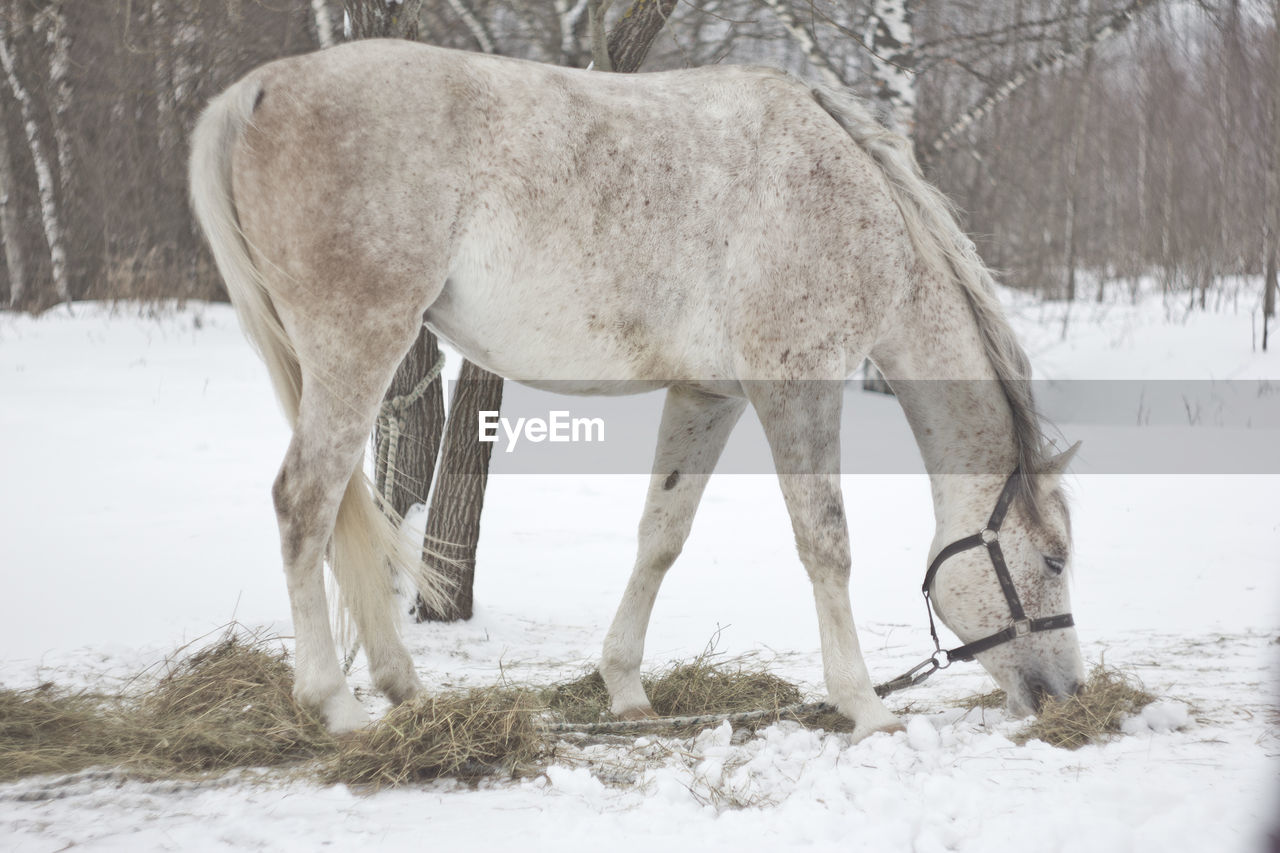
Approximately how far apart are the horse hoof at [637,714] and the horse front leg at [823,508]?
69 cm

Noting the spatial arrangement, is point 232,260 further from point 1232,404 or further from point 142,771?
point 1232,404

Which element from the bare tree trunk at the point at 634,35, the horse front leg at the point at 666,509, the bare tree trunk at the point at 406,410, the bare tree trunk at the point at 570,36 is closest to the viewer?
the horse front leg at the point at 666,509

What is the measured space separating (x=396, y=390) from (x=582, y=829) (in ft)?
10.2

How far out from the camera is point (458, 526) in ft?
16.6

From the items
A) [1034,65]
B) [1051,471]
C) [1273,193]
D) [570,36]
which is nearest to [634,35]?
[570,36]

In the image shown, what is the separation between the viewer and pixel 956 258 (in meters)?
3.47

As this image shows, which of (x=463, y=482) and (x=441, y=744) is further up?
(x=463, y=482)

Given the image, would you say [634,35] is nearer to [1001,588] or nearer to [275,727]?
[1001,588]

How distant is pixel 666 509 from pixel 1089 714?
5.31 feet

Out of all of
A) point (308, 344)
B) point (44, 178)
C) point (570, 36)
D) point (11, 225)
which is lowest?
point (308, 344)

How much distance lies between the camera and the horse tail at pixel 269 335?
2934 millimetres

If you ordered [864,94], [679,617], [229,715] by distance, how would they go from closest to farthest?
[229,715] → [679,617] → [864,94]

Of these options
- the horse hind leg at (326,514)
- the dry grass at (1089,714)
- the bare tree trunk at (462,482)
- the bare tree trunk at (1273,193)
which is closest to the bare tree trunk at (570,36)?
the bare tree trunk at (462,482)

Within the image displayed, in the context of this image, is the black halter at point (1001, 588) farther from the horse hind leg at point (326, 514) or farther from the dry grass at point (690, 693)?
the horse hind leg at point (326, 514)
